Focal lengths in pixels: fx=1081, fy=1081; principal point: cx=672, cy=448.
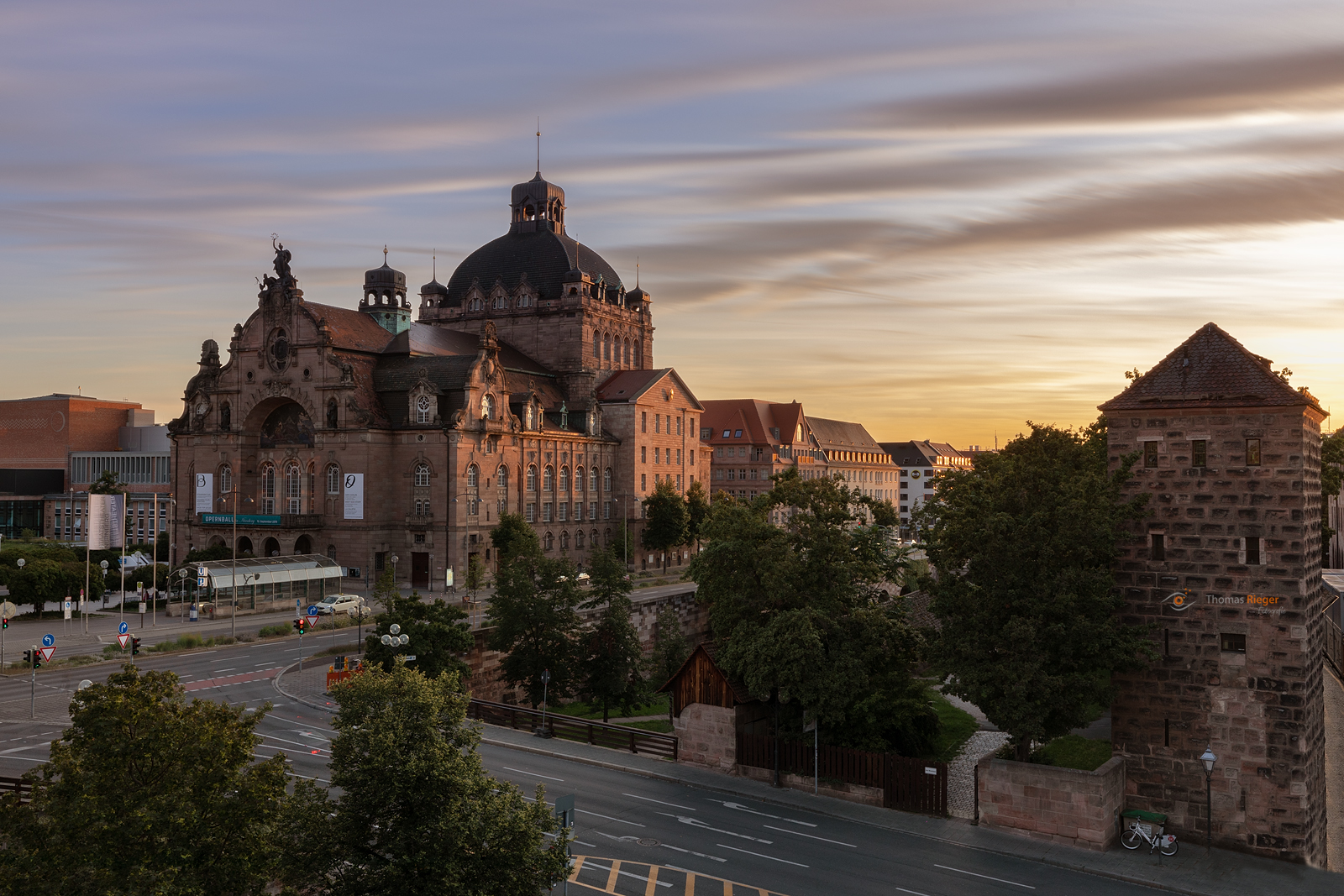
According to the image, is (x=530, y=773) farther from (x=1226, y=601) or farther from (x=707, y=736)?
(x=1226, y=601)

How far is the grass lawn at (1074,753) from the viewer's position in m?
42.5

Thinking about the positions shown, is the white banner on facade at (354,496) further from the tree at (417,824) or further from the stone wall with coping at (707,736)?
the tree at (417,824)

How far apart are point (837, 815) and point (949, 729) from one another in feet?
58.8

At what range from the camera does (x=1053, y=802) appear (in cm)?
3334

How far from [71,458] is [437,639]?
5037 inches

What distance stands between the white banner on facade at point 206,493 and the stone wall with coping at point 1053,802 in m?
85.1

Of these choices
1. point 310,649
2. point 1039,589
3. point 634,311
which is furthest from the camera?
point 634,311

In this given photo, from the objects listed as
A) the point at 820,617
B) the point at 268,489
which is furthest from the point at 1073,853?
the point at 268,489

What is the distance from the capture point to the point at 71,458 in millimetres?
152500

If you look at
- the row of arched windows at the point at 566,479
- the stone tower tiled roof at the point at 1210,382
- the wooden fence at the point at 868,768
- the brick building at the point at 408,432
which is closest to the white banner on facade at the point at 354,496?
the brick building at the point at 408,432

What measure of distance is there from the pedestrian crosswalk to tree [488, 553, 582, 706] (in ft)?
82.9

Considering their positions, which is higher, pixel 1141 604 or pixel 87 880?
pixel 1141 604

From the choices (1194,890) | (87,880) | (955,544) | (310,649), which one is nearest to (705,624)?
(310,649)

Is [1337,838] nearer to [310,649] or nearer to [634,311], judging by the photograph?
[310,649]
